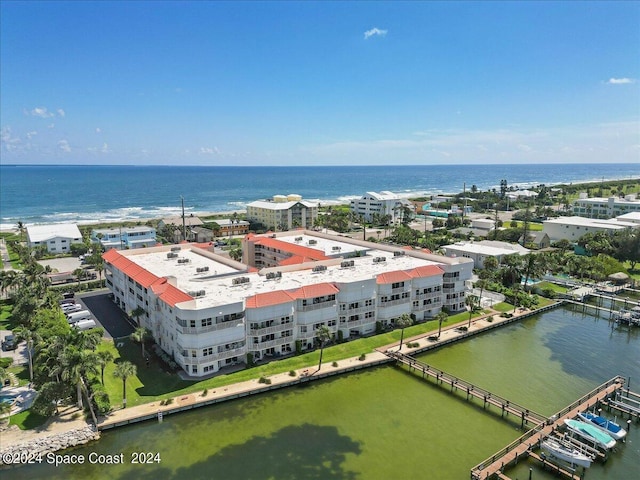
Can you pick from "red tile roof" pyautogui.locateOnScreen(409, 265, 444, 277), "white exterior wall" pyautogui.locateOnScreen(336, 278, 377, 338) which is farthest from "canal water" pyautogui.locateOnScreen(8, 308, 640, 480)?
"red tile roof" pyautogui.locateOnScreen(409, 265, 444, 277)

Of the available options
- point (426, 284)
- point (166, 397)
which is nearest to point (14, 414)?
point (166, 397)

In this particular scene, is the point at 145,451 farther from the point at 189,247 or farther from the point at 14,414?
the point at 189,247

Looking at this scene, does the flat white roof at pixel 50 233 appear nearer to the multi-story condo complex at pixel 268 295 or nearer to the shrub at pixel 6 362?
the multi-story condo complex at pixel 268 295

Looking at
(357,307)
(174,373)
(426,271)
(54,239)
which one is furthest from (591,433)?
(54,239)

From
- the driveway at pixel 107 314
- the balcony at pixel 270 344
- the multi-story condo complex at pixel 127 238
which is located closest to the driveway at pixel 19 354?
the driveway at pixel 107 314

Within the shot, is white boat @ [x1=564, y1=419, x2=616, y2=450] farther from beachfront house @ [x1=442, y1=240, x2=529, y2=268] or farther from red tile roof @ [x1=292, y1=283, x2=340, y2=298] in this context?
beachfront house @ [x1=442, y1=240, x2=529, y2=268]
